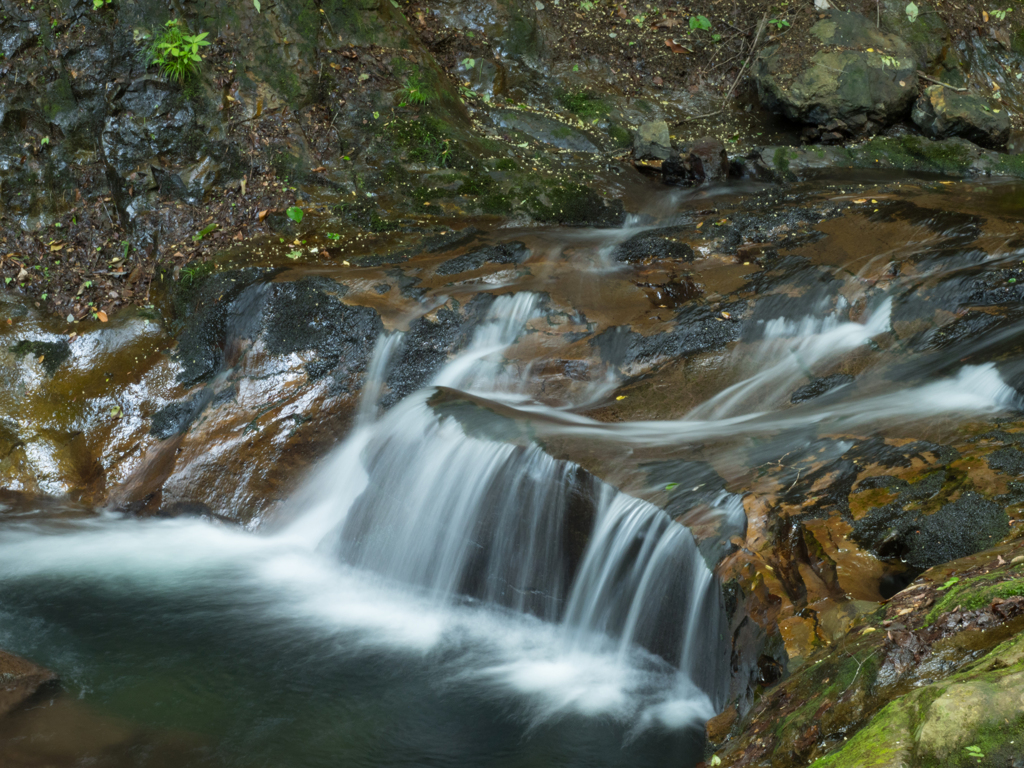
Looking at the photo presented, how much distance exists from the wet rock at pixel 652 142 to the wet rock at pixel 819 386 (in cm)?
466

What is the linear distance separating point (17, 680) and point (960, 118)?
11366 mm

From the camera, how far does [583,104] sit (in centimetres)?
1059

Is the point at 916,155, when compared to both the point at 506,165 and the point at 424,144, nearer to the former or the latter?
the point at 506,165

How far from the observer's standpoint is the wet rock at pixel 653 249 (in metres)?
7.20

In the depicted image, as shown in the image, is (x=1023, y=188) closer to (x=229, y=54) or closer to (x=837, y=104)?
(x=837, y=104)

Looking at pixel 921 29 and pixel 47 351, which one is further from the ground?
pixel 921 29

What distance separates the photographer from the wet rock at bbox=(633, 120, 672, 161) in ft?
31.3

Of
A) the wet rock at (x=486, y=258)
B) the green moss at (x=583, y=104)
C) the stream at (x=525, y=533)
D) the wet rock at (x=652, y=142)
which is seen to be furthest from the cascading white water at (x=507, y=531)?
the green moss at (x=583, y=104)

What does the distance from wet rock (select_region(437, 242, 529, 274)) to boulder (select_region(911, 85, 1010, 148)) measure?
6.38 meters

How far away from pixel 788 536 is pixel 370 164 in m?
6.24

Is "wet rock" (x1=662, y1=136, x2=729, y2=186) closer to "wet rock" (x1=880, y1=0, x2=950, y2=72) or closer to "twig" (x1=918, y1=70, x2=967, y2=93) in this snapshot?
"twig" (x1=918, y1=70, x2=967, y2=93)

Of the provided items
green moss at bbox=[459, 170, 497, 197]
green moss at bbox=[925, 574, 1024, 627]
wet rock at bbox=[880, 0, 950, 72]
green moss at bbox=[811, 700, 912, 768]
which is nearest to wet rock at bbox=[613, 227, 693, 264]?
green moss at bbox=[459, 170, 497, 197]

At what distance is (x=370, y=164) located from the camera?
332 inches

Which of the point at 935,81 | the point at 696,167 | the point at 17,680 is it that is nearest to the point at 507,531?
the point at 17,680
